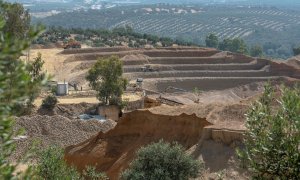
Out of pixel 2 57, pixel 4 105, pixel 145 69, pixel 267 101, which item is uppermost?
pixel 2 57

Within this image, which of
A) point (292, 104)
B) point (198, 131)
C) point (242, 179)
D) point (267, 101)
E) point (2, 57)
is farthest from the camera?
point (198, 131)

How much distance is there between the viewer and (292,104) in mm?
13078

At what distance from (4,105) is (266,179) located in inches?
267

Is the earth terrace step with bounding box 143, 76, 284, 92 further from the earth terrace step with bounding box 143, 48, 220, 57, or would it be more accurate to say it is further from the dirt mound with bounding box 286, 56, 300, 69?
the earth terrace step with bounding box 143, 48, 220, 57

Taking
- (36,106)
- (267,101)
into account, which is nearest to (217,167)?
(267,101)

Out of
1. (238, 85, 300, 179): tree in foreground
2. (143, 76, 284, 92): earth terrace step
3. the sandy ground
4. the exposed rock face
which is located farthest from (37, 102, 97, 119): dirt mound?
(238, 85, 300, 179): tree in foreground

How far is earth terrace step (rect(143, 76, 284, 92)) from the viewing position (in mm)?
78525

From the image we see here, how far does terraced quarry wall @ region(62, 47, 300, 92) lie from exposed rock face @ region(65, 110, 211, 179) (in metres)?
39.8

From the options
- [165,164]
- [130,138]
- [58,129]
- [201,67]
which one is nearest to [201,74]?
[201,67]

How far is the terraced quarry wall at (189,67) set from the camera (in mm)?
80375

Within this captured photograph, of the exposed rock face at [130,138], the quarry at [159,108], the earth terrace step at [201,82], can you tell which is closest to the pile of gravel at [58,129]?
the quarry at [159,108]

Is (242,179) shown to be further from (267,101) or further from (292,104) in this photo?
(292,104)

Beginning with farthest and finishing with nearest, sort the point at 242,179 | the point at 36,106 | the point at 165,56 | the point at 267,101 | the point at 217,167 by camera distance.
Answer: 1. the point at 165,56
2. the point at 36,106
3. the point at 217,167
4. the point at 242,179
5. the point at 267,101

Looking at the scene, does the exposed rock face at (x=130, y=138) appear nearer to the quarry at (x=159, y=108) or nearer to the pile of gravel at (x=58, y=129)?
the quarry at (x=159, y=108)
